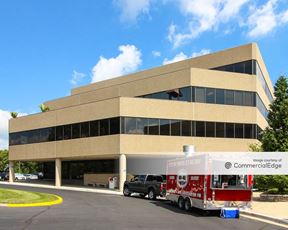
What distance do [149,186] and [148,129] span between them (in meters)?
12.0

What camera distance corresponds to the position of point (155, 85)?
50.4 metres

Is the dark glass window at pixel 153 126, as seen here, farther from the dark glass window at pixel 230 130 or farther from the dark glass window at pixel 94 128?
the dark glass window at pixel 230 130

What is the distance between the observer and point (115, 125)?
43031mm

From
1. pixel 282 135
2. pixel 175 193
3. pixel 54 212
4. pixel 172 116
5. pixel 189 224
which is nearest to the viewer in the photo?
pixel 189 224

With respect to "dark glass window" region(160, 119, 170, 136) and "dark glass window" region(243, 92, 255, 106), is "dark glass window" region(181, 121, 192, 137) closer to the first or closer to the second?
"dark glass window" region(160, 119, 170, 136)

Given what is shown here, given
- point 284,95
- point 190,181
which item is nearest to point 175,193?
point 190,181

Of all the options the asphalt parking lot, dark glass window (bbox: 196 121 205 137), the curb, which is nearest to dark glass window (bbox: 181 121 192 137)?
dark glass window (bbox: 196 121 205 137)

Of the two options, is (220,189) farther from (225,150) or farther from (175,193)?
(225,150)

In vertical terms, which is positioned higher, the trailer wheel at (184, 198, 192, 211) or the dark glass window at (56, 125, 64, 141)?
the dark glass window at (56, 125, 64, 141)

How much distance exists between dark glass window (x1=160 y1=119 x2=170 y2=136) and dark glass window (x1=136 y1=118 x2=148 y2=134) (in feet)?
4.95

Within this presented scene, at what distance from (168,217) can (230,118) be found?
28.8 metres

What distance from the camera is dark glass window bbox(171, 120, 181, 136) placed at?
4469cm

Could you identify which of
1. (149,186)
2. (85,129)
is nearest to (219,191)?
(149,186)

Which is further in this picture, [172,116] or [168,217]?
[172,116]
